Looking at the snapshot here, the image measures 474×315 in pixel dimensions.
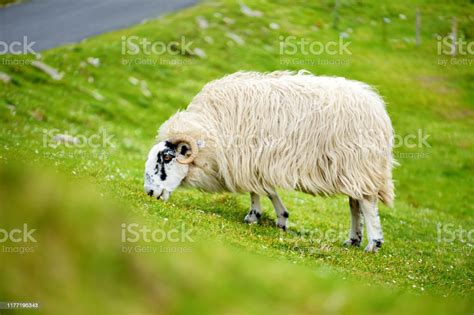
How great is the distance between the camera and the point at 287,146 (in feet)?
44.7

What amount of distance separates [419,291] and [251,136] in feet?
16.8

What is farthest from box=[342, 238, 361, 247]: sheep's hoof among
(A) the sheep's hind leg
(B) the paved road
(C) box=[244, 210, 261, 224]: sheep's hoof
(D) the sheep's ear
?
(B) the paved road

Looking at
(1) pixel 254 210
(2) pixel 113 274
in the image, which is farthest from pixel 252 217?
(2) pixel 113 274

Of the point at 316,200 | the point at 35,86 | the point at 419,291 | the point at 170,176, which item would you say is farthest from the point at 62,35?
the point at 419,291

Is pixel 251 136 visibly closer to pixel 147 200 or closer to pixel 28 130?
pixel 147 200

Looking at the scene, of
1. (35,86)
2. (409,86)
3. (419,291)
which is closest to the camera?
(419,291)

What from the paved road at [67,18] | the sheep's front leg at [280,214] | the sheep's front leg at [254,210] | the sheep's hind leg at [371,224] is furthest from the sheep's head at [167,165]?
the paved road at [67,18]

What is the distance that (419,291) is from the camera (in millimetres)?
10961

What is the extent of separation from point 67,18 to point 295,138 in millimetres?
24907

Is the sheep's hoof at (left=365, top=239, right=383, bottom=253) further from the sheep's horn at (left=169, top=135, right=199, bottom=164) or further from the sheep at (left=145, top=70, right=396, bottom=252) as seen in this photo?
the sheep's horn at (left=169, top=135, right=199, bottom=164)

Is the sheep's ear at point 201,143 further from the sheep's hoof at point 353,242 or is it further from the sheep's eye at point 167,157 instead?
the sheep's hoof at point 353,242

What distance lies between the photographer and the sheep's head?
547 inches

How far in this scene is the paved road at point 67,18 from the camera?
30719 mm

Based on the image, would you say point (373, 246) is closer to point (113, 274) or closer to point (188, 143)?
point (188, 143)
